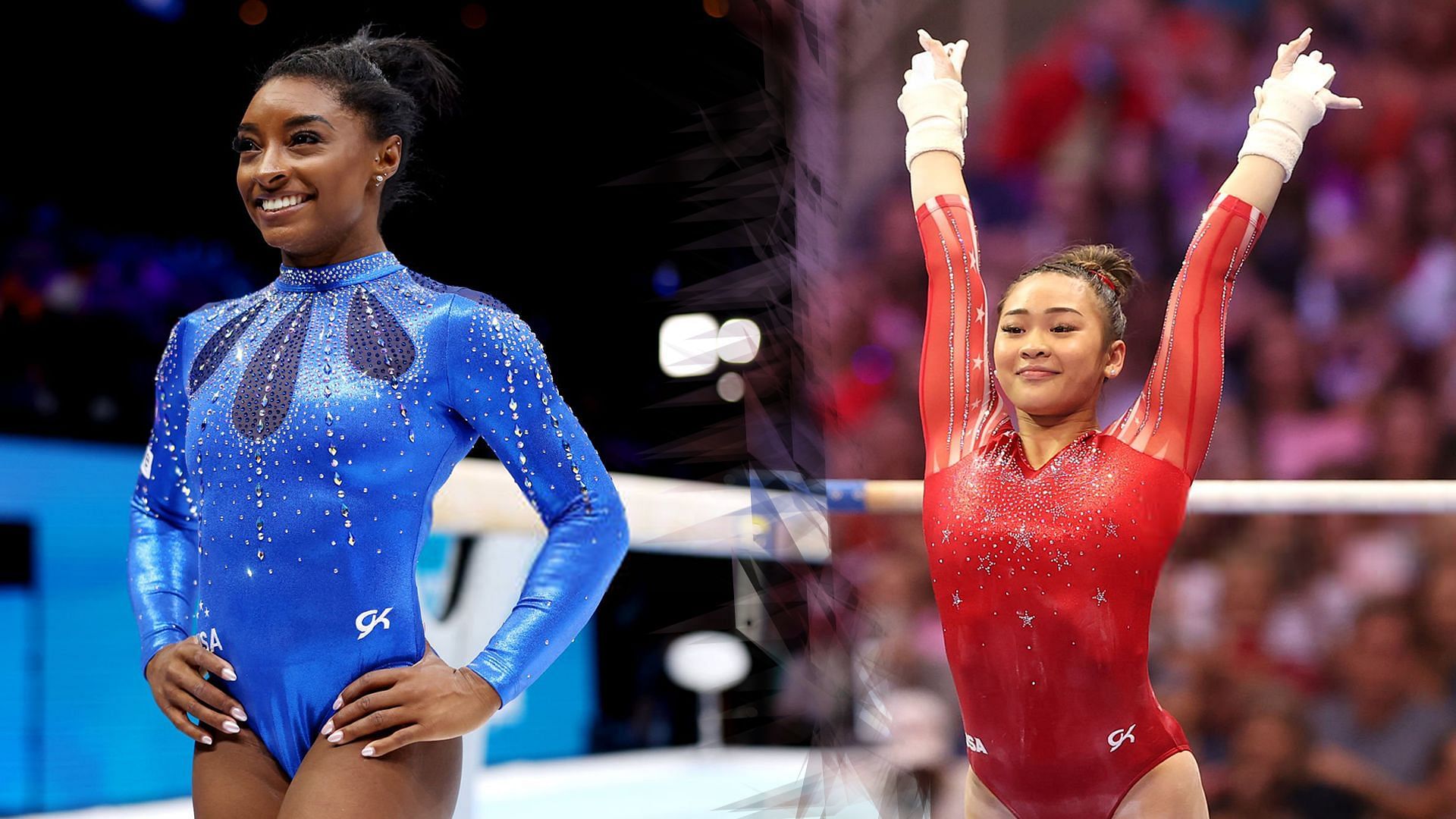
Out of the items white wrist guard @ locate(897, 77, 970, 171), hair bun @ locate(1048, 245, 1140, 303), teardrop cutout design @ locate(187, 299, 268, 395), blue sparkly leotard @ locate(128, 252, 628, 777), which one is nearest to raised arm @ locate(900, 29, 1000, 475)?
white wrist guard @ locate(897, 77, 970, 171)

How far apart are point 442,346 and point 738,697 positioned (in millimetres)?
1171

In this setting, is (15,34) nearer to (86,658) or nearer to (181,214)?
(181,214)

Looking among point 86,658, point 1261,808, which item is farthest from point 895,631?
point 86,658

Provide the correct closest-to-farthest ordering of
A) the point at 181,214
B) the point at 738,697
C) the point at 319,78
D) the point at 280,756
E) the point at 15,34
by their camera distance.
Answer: the point at 280,756, the point at 319,78, the point at 738,697, the point at 15,34, the point at 181,214

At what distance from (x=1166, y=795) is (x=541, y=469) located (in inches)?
32.4

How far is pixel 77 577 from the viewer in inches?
135

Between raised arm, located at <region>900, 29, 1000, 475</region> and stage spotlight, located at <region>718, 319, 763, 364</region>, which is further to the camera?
stage spotlight, located at <region>718, 319, 763, 364</region>

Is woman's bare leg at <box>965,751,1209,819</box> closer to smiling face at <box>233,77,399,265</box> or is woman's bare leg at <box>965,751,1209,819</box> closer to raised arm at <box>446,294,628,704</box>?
raised arm at <box>446,294,628,704</box>

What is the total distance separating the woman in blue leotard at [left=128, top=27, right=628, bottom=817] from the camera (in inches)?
53.7

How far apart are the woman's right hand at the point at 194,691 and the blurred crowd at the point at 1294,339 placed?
4.62 feet

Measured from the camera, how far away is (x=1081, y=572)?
1.50m

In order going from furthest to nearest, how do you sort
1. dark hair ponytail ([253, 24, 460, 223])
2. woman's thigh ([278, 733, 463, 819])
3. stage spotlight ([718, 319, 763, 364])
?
stage spotlight ([718, 319, 763, 364]) < dark hair ponytail ([253, 24, 460, 223]) < woman's thigh ([278, 733, 463, 819])

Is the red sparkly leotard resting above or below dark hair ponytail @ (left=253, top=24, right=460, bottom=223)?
below

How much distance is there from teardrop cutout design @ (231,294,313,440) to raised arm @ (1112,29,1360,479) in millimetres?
1007
